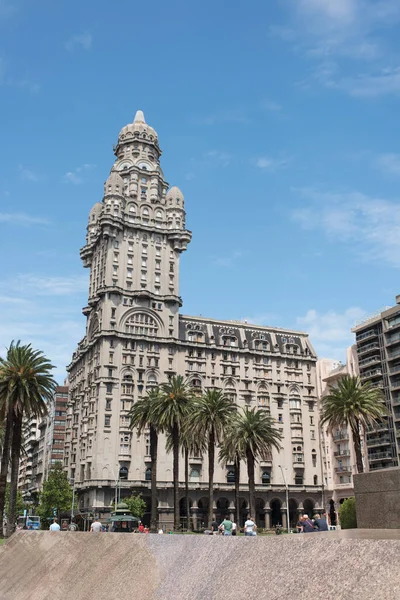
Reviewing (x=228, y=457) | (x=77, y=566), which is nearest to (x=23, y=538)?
(x=77, y=566)

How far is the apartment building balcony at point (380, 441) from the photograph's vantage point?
91.6m

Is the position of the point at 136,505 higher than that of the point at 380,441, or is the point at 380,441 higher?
the point at 380,441

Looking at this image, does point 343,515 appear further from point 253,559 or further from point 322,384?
point 322,384

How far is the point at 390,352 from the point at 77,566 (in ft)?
277

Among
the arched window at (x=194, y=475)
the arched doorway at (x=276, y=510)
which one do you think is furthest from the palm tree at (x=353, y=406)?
the arched doorway at (x=276, y=510)

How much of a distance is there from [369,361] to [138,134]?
65493mm

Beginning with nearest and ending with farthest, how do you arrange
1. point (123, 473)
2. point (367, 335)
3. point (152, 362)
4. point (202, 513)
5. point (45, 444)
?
1. point (123, 473)
2. point (367, 335)
3. point (202, 513)
4. point (152, 362)
5. point (45, 444)

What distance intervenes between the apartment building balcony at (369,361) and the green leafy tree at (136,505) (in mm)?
42695

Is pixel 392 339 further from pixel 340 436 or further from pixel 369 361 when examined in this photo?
pixel 340 436

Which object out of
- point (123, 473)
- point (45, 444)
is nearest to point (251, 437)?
point (123, 473)

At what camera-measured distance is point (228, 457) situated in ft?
246

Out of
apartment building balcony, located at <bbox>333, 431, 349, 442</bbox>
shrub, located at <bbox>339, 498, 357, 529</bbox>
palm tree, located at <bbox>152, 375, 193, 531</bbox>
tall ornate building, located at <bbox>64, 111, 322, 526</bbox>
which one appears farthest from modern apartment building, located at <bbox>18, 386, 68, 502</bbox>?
shrub, located at <bbox>339, 498, 357, 529</bbox>

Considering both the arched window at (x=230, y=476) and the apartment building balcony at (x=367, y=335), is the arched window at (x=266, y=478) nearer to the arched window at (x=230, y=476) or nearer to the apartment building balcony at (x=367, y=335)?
the arched window at (x=230, y=476)

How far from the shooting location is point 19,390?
54750 mm
